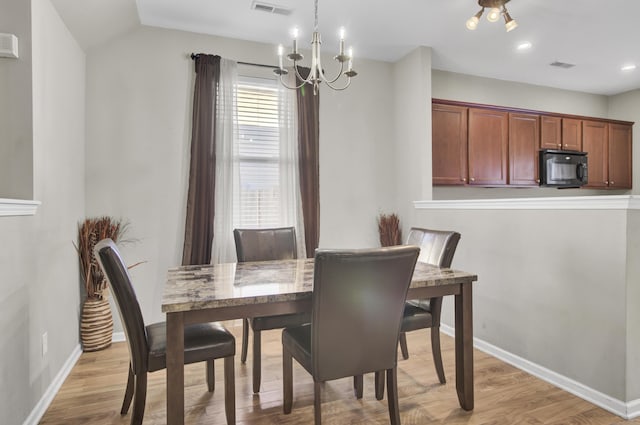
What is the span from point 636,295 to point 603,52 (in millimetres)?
3181

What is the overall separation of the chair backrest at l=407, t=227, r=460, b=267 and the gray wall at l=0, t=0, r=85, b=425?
2356 millimetres

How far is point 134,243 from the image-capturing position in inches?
131

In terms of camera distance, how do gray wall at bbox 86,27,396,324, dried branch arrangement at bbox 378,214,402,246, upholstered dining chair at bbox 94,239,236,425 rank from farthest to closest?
dried branch arrangement at bbox 378,214,402,246, gray wall at bbox 86,27,396,324, upholstered dining chair at bbox 94,239,236,425

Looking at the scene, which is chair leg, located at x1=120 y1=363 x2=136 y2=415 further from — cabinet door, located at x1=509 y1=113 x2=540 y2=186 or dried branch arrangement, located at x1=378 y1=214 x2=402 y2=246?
cabinet door, located at x1=509 y1=113 x2=540 y2=186

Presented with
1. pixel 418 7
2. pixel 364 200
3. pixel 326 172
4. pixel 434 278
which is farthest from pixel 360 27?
pixel 434 278

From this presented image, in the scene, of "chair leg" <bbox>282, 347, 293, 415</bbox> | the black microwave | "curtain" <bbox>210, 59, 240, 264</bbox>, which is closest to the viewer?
"chair leg" <bbox>282, 347, 293, 415</bbox>

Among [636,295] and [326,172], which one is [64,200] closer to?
[326,172]

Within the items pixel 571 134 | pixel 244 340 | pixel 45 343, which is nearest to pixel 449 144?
pixel 571 134

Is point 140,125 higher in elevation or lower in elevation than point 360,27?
lower

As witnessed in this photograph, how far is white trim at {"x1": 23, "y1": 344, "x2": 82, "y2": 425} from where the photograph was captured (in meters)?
1.98

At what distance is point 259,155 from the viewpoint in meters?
3.73

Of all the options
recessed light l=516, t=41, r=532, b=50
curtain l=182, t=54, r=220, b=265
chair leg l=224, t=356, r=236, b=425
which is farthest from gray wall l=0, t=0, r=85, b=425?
recessed light l=516, t=41, r=532, b=50

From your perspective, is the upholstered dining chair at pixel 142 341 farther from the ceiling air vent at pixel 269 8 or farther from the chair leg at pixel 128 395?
the ceiling air vent at pixel 269 8

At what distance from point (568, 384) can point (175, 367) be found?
235 cm
